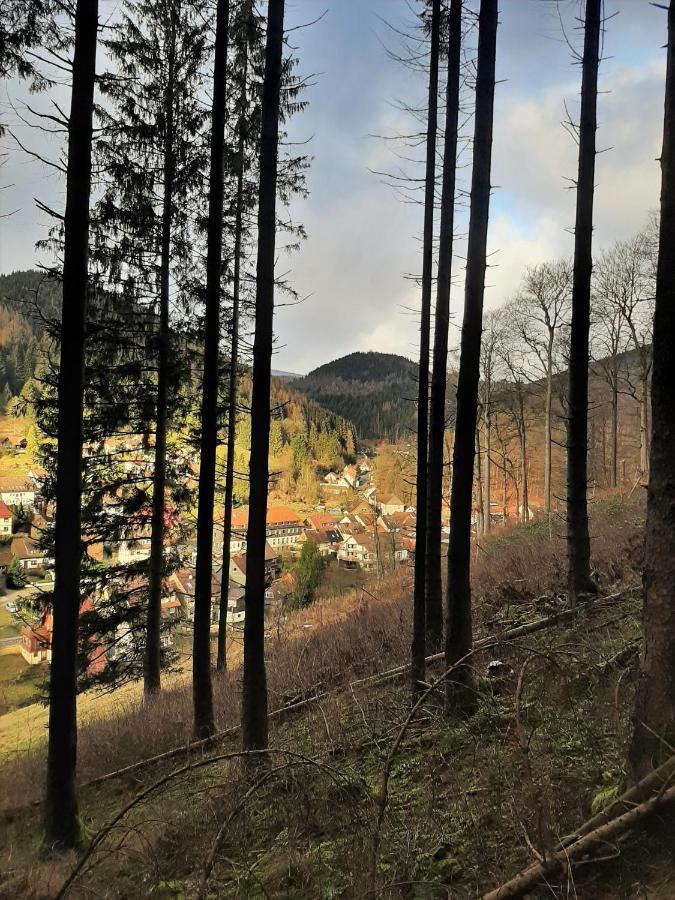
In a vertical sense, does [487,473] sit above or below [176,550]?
above

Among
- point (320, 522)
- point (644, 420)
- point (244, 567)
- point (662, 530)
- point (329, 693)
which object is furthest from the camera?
point (320, 522)

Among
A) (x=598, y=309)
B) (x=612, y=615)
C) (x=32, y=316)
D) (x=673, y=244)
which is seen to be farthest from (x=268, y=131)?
(x=598, y=309)

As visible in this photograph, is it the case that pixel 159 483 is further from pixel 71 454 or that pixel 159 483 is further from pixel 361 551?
pixel 361 551

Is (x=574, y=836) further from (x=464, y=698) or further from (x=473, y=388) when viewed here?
(x=473, y=388)

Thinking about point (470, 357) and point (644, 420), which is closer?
point (470, 357)

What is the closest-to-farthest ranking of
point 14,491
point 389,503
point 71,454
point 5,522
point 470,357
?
point 71,454 → point 470,357 → point 5,522 → point 14,491 → point 389,503

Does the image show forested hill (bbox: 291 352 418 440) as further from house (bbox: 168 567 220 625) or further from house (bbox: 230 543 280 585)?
house (bbox: 168 567 220 625)

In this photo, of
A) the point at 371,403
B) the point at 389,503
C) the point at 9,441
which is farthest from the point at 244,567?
the point at 371,403

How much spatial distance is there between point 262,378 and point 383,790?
4626 mm

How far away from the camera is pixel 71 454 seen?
201 inches

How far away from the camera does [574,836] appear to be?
2.38m

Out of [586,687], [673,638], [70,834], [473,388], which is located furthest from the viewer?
[473,388]

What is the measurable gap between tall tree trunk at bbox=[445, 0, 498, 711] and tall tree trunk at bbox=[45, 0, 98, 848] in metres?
4.23

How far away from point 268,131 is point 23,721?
53.4ft
